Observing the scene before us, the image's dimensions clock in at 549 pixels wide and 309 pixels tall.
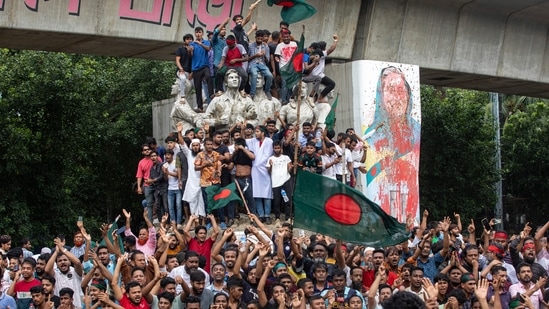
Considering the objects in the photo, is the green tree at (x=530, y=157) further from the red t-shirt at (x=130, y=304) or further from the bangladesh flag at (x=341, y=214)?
the red t-shirt at (x=130, y=304)

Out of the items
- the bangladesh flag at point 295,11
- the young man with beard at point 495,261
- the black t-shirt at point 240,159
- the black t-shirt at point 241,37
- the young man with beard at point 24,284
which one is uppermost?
the bangladesh flag at point 295,11

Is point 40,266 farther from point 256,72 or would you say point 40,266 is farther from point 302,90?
point 302,90

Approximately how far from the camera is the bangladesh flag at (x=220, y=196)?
14.8 metres

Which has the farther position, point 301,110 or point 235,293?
point 301,110

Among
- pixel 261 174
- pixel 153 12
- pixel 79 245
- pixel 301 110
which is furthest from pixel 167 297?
pixel 153 12

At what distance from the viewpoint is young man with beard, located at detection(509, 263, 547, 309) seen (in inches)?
437

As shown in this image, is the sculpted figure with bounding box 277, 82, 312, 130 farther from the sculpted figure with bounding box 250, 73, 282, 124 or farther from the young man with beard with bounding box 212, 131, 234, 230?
the young man with beard with bounding box 212, 131, 234, 230

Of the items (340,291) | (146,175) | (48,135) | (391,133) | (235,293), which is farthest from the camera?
(48,135)

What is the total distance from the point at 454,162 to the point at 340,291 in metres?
19.6

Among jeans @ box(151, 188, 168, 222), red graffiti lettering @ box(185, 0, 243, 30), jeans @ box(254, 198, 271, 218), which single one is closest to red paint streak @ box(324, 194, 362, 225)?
jeans @ box(254, 198, 271, 218)

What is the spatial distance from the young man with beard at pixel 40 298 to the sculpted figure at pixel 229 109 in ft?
25.1

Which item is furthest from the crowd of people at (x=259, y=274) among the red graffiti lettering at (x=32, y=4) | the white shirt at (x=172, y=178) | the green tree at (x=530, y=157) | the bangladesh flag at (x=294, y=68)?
the green tree at (x=530, y=157)

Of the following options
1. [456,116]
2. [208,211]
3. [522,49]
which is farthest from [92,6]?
[456,116]

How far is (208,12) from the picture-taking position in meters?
20.6
